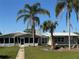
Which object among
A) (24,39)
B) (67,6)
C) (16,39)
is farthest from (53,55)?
(16,39)

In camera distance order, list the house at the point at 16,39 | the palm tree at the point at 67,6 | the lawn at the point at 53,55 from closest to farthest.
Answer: the lawn at the point at 53,55 < the palm tree at the point at 67,6 < the house at the point at 16,39

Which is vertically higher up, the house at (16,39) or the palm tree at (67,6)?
the palm tree at (67,6)

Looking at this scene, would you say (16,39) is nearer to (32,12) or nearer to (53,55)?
(32,12)

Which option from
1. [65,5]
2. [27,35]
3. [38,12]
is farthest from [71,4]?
[27,35]

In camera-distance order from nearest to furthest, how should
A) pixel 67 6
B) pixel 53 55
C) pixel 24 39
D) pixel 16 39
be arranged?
pixel 53 55
pixel 67 6
pixel 24 39
pixel 16 39

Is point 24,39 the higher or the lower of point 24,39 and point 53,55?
→ the higher

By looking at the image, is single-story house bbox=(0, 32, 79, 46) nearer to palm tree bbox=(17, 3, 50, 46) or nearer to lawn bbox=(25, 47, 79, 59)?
palm tree bbox=(17, 3, 50, 46)

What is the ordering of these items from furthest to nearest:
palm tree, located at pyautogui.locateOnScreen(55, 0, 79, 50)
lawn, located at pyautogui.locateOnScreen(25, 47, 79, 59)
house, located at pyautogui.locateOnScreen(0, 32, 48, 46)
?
1. house, located at pyautogui.locateOnScreen(0, 32, 48, 46)
2. palm tree, located at pyautogui.locateOnScreen(55, 0, 79, 50)
3. lawn, located at pyautogui.locateOnScreen(25, 47, 79, 59)

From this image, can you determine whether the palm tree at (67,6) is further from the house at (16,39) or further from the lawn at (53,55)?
the house at (16,39)

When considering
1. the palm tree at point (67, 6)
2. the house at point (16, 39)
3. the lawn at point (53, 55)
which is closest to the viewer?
the lawn at point (53, 55)

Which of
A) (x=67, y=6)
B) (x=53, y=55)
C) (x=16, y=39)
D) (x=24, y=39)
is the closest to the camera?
(x=53, y=55)

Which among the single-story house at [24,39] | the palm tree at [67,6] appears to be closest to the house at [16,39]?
the single-story house at [24,39]

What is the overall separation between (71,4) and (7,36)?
98.7ft

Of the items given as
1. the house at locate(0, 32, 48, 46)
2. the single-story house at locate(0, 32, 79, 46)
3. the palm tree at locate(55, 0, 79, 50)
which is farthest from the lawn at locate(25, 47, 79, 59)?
the house at locate(0, 32, 48, 46)
